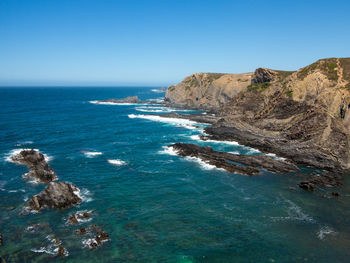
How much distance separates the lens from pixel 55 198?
1451 inches

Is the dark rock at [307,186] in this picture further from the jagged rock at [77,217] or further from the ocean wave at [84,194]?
the ocean wave at [84,194]

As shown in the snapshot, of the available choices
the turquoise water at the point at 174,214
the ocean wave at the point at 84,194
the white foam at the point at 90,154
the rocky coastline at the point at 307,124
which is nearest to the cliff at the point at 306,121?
the rocky coastline at the point at 307,124

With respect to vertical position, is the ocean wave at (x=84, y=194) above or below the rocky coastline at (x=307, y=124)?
below

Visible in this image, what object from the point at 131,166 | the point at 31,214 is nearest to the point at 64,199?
the point at 31,214

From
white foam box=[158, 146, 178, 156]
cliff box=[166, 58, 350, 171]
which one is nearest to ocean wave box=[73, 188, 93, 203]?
white foam box=[158, 146, 178, 156]

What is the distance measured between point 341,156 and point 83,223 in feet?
164

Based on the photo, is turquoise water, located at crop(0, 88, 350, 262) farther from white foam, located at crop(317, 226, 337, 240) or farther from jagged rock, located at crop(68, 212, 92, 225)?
jagged rock, located at crop(68, 212, 92, 225)

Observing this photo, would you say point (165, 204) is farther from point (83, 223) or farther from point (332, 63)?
point (332, 63)

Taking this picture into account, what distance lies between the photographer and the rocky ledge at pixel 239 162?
5103 centimetres

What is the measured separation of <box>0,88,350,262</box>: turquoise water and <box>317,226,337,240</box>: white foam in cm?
13

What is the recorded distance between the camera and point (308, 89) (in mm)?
67000

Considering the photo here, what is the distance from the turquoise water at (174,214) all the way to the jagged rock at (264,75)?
64010mm

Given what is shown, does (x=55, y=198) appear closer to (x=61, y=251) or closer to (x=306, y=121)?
(x=61, y=251)

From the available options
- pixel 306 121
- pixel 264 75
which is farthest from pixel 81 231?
pixel 264 75
